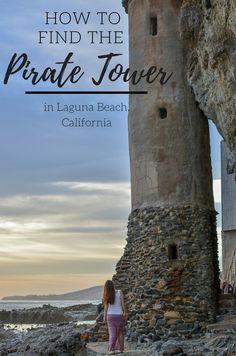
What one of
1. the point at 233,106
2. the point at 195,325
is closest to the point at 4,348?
the point at 195,325

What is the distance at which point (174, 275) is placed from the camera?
2377 cm

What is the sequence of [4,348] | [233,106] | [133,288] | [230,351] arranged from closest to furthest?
[230,351] < [233,106] < [4,348] < [133,288]

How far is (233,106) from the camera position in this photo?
68.4ft

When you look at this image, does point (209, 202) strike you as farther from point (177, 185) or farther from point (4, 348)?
point (4, 348)

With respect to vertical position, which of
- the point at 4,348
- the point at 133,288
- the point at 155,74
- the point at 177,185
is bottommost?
the point at 4,348

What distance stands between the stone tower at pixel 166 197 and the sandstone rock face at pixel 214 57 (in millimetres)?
844

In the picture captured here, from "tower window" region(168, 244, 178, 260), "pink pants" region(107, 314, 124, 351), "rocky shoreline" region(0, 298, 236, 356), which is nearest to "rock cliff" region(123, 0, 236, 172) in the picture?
"tower window" region(168, 244, 178, 260)


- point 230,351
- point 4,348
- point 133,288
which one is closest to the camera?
point 230,351

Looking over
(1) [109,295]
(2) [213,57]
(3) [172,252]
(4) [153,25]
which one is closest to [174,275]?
(3) [172,252]

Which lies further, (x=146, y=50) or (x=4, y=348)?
(x=146, y=50)

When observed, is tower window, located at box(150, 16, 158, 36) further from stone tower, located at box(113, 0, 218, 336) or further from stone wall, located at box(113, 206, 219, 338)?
stone wall, located at box(113, 206, 219, 338)

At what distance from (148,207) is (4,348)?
20.0 feet

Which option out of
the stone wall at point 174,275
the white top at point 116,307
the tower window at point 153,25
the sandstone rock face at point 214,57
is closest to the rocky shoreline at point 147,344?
the stone wall at point 174,275

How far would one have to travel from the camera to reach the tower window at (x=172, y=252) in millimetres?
23922
